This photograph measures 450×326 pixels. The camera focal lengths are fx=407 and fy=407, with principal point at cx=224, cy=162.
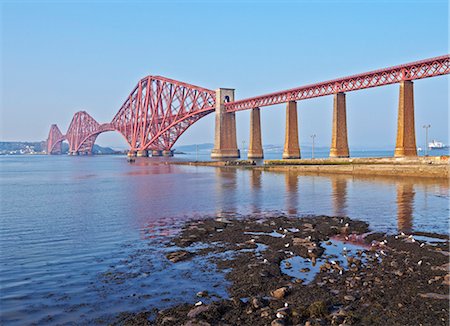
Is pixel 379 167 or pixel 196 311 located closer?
pixel 196 311

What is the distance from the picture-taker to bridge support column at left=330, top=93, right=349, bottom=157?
204 feet

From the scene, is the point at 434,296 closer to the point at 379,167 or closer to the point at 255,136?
the point at 379,167

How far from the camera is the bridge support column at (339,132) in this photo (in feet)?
204

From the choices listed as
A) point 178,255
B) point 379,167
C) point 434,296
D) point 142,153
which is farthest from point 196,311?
point 142,153

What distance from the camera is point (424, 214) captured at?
19703 mm

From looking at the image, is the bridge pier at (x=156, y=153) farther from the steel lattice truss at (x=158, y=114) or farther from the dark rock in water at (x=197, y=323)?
the dark rock in water at (x=197, y=323)

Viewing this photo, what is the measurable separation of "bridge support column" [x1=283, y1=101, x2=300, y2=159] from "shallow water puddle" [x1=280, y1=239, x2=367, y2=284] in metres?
64.3

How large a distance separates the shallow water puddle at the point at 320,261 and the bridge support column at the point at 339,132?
1981 inches

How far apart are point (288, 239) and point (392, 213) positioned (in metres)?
8.44

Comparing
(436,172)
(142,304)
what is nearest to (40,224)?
(142,304)

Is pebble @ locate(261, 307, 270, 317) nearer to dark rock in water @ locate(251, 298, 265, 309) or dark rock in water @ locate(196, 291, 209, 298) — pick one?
dark rock in water @ locate(251, 298, 265, 309)

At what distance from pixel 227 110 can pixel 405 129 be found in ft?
218

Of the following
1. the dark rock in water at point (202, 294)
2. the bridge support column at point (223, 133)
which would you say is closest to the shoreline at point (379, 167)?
the dark rock in water at point (202, 294)

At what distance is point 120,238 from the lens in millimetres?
15859
